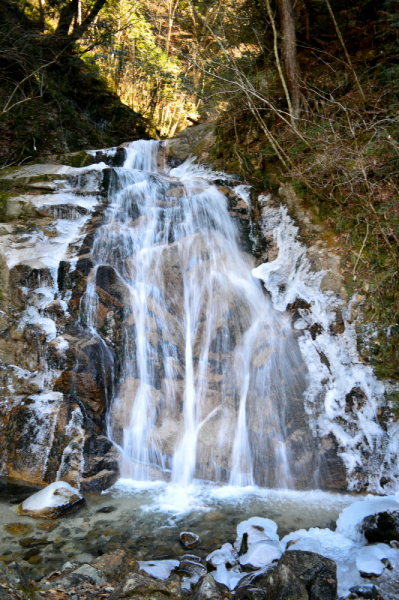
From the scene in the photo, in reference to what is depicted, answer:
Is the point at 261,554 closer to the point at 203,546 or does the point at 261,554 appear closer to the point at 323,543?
the point at 203,546

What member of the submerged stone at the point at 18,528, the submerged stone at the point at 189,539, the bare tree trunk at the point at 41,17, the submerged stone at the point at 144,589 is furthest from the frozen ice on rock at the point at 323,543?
the bare tree trunk at the point at 41,17

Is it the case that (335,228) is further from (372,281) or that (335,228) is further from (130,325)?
(130,325)

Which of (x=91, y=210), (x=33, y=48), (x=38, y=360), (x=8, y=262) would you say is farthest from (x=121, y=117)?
(x=38, y=360)

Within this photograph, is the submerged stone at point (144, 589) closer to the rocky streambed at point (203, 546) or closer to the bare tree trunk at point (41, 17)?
the rocky streambed at point (203, 546)

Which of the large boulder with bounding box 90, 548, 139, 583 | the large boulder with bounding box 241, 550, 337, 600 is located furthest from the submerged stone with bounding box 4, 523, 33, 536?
the large boulder with bounding box 241, 550, 337, 600

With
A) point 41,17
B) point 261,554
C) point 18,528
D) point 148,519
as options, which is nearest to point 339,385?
point 261,554

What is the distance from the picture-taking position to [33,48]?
1085 centimetres

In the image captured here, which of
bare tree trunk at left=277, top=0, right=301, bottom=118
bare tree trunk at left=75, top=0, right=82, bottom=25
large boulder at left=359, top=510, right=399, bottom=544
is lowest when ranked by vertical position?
large boulder at left=359, top=510, right=399, bottom=544

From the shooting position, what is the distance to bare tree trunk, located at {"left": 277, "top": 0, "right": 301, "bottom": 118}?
297 inches

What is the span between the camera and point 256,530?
3861 mm

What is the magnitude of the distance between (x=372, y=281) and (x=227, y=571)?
403 centimetres

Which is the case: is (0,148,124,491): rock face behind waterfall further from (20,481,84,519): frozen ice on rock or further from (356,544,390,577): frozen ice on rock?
(356,544,390,577): frozen ice on rock

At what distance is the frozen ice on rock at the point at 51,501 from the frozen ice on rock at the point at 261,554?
201 centimetres

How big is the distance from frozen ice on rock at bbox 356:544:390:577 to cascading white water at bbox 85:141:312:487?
1.49 m
